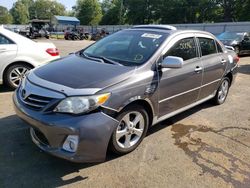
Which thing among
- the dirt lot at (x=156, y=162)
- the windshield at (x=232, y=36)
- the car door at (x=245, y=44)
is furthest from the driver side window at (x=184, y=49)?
the windshield at (x=232, y=36)

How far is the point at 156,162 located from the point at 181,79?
1.43m

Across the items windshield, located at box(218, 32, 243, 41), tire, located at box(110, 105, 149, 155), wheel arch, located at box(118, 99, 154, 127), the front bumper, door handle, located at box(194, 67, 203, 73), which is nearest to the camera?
the front bumper

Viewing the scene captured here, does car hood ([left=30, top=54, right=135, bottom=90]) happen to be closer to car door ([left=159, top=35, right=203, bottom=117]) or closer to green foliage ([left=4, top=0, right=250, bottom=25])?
car door ([left=159, top=35, right=203, bottom=117])

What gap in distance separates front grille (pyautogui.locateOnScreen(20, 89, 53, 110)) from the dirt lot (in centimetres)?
72

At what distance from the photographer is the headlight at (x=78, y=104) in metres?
3.22

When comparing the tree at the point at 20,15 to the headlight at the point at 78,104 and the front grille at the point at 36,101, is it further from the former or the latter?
the headlight at the point at 78,104

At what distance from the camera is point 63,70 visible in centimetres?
388

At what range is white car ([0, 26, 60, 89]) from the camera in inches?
251

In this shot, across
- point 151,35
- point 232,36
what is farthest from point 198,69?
point 232,36

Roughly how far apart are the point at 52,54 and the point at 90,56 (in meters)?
2.67

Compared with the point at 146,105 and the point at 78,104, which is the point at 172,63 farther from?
the point at 78,104

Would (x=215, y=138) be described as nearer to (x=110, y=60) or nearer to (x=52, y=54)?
(x=110, y=60)

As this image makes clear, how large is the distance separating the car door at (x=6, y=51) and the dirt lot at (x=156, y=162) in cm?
162

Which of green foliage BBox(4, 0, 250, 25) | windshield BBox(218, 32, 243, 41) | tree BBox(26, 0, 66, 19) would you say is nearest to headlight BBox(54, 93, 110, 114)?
windshield BBox(218, 32, 243, 41)
